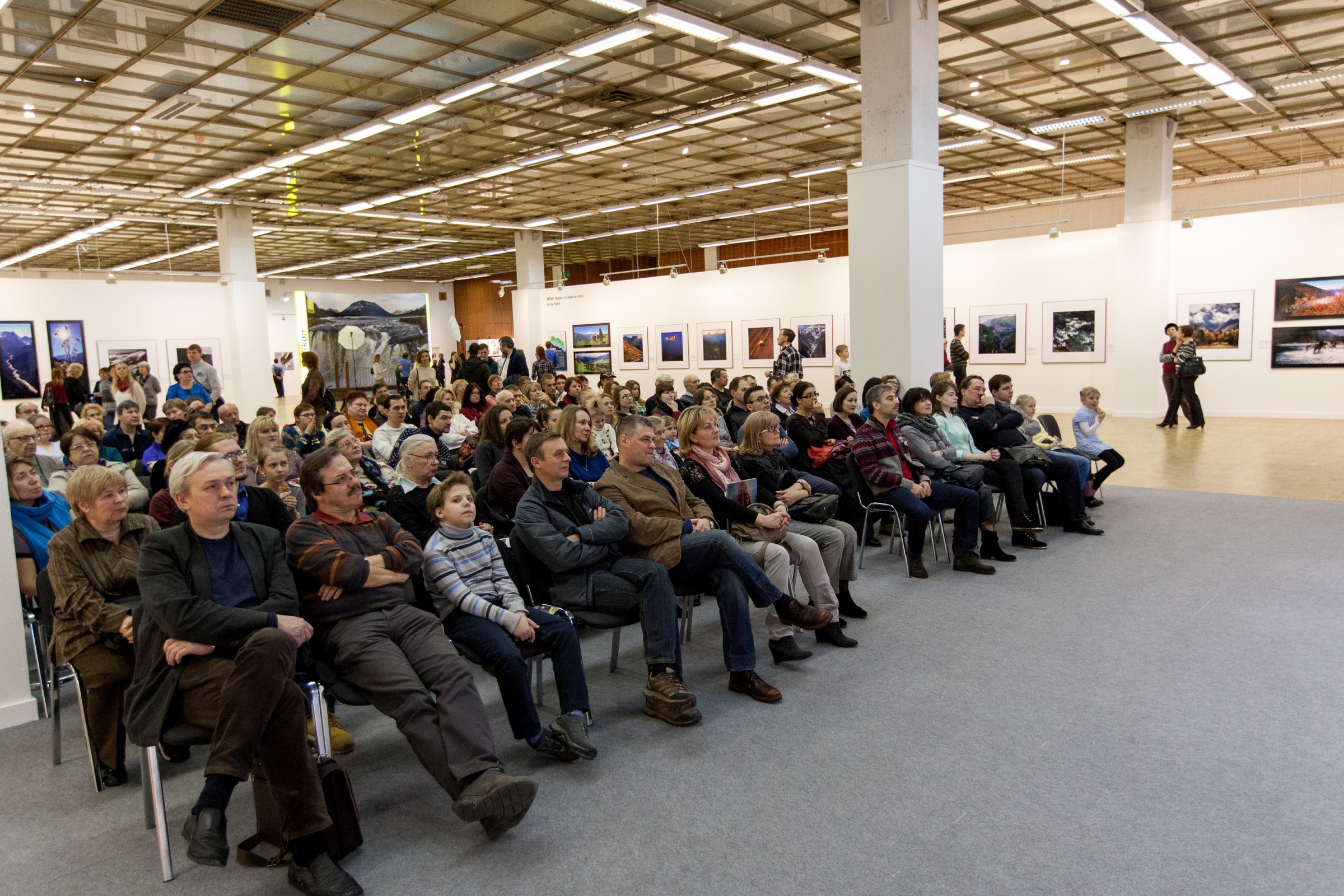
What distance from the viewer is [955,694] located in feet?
12.8

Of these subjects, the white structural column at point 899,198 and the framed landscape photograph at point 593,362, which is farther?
the framed landscape photograph at point 593,362

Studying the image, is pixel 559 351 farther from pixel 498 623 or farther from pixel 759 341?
pixel 498 623

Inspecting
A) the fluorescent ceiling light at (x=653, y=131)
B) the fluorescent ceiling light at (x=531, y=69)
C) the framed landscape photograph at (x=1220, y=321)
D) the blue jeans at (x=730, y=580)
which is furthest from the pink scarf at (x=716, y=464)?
the framed landscape photograph at (x=1220, y=321)

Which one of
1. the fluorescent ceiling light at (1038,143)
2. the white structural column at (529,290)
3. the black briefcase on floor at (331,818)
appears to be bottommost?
the black briefcase on floor at (331,818)

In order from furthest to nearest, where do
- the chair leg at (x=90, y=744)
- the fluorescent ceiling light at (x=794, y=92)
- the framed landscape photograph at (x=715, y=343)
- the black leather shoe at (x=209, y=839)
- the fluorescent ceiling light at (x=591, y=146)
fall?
1. the framed landscape photograph at (x=715, y=343)
2. the fluorescent ceiling light at (x=591, y=146)
3. the fluorescent ceiling light at (x=794, y=92)
4. the chair leg at (x=90, y=744)
5. the black leather shoe at (x=209, y=839)

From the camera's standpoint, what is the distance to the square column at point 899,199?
812cm

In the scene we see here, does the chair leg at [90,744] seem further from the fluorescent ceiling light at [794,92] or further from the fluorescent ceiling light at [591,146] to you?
the fluorescent ceiling light at [591,146]

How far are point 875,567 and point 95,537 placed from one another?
4.73 m

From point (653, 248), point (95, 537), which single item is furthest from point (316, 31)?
point (653, 248)

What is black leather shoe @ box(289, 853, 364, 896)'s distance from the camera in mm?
2527

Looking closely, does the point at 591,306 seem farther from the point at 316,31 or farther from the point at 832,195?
the point at 316,31

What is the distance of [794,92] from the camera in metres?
10.9

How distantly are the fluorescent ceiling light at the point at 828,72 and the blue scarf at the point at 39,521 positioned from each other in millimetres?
8826

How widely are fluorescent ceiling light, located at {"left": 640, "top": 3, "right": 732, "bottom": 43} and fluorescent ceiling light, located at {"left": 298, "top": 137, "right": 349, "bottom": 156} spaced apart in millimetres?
6307
